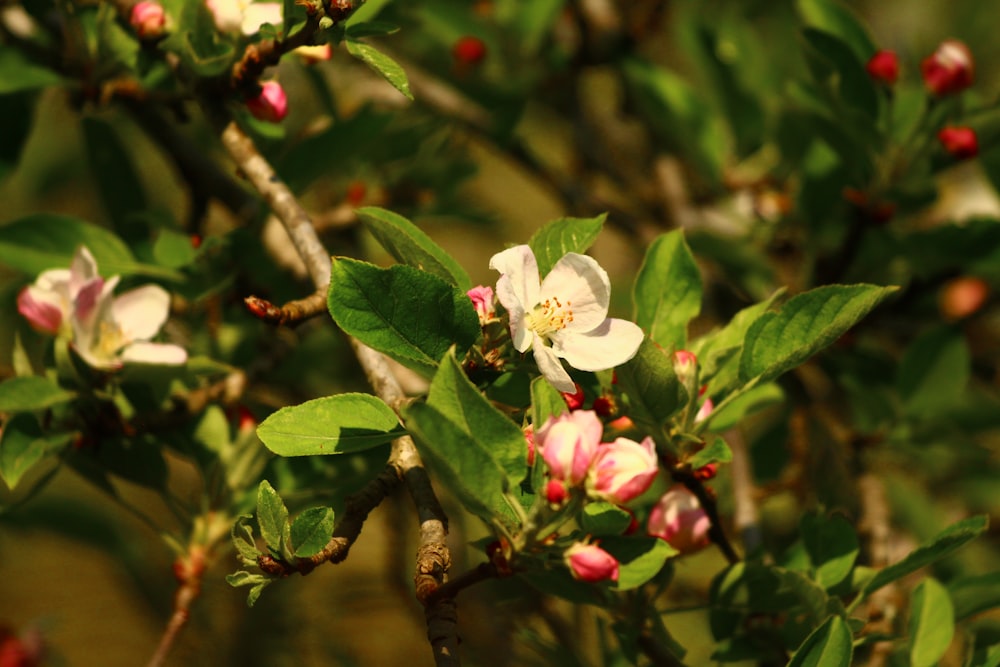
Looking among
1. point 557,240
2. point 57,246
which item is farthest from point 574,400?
point 57,246

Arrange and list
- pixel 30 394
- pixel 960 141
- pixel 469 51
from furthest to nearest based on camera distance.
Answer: pixel 469 51
pixel 960 141
pixel 30 394

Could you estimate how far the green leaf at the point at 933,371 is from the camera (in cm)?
158

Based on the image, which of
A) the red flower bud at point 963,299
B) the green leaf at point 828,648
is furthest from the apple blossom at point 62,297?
the red flower bud at point 963,299

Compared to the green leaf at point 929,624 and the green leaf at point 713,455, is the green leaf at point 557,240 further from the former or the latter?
the green leaf at point 929,624

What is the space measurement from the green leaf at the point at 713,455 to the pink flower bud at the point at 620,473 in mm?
122

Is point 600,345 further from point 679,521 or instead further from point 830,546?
point 830,546

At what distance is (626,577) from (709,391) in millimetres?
210

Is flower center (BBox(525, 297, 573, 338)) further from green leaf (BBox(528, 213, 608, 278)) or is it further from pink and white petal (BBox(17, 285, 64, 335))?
pink and white petal (BBox(17, 285, 64, 335))

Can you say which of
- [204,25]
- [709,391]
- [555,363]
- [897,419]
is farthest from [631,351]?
[897,419]

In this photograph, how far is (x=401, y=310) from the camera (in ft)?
2.81

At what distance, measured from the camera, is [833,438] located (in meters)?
1.60

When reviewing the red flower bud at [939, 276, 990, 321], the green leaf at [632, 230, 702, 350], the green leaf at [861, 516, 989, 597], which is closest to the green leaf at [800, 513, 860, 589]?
the green leaf at [861, 516, 989, 597]

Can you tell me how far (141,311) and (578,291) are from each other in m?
0.56

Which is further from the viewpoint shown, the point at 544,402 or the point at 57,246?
the point at 57,246
